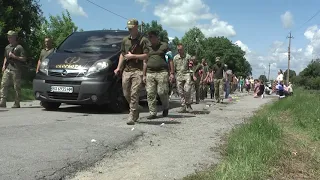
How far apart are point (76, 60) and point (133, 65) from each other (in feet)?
6.30

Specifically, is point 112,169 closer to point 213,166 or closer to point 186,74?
point 213,166

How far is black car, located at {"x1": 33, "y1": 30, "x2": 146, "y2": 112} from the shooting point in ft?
26.3

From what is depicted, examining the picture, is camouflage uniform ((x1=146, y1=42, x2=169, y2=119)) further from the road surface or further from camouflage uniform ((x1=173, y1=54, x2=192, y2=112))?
camouflage uniform ((x1=173, y1=54, x2=192, y2=112))

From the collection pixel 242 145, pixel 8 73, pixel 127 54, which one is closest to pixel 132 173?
pixel 242 145

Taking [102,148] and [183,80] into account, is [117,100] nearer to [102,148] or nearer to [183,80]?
[183,80]

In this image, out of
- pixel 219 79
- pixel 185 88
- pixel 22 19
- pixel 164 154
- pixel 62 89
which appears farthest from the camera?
pixel 22 19

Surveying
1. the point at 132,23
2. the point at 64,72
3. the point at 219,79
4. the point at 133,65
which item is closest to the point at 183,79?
the point at 64,72

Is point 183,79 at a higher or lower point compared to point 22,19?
lower

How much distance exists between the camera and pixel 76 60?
327 inches

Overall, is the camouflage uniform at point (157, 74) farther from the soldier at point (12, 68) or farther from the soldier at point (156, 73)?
the soldier at point (12, 68)

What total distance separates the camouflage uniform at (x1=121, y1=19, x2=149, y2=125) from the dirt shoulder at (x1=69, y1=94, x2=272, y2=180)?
341 millimetres

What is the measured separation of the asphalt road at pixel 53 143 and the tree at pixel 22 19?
1822cm

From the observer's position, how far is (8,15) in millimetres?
24094

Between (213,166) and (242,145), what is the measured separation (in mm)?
798
